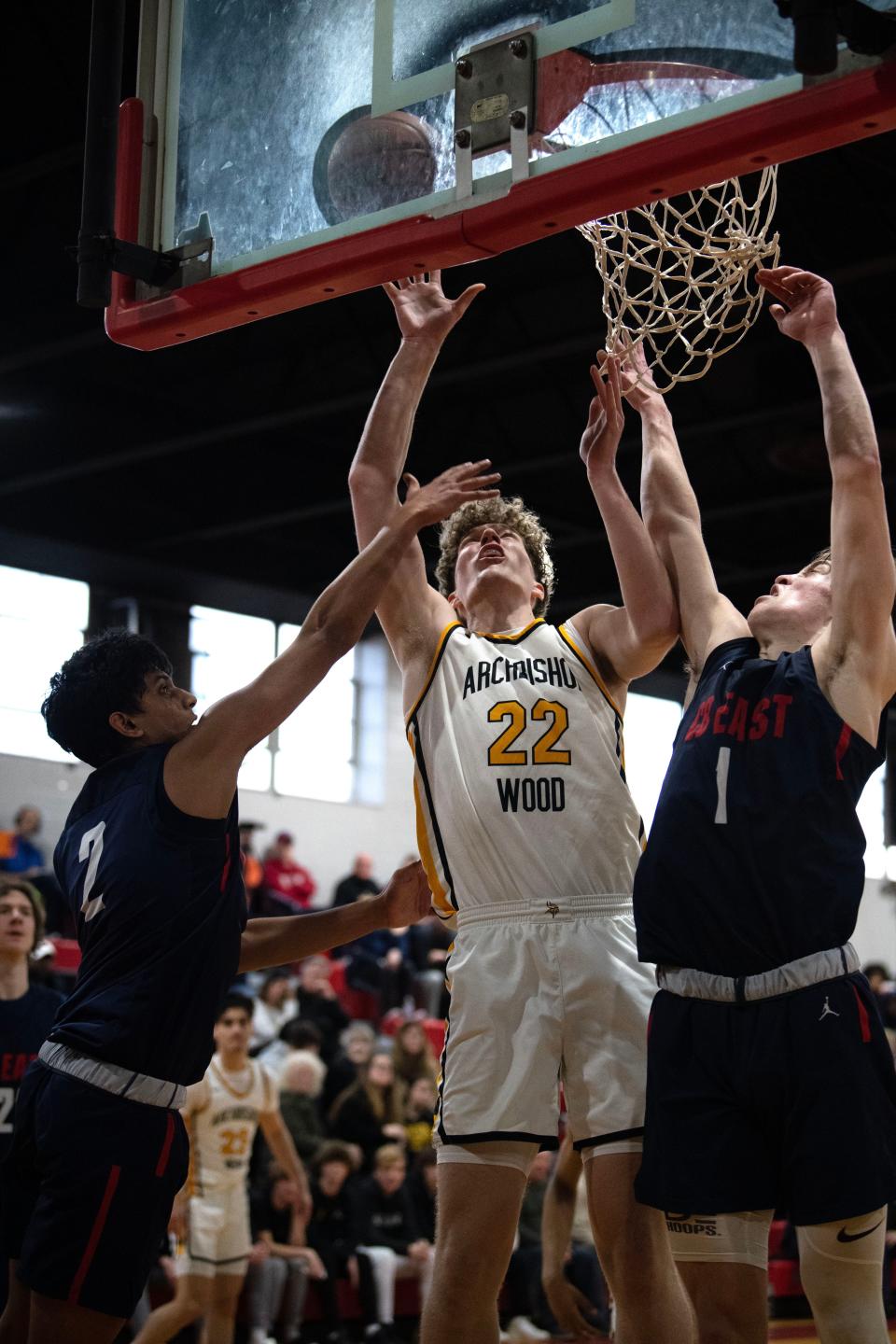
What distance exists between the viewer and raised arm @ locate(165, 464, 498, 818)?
3.80m

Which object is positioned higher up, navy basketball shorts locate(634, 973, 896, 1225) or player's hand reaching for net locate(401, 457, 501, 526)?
player's hand reaching for net locate(401, 457, 501, 526)

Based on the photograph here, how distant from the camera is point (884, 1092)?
3.39 meters

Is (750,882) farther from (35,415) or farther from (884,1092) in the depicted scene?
(35,415)

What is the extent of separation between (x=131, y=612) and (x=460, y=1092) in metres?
15.0

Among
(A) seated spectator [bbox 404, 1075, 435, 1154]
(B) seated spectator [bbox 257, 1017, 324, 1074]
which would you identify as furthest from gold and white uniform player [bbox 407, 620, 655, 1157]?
(A) seated spectator [bbox 404, 1075, 435, 1154]

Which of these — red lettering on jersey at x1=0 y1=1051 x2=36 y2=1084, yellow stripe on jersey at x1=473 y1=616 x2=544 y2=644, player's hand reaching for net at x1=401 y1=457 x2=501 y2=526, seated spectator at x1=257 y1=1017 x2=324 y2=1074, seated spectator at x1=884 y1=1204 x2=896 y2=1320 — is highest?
player's hand reaching for net at x1=401 y1=457 x2=501 y2=526

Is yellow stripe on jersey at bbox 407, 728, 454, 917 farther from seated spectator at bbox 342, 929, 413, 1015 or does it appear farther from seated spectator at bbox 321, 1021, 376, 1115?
seated spectator at bbox 342, 929, 413, 1015

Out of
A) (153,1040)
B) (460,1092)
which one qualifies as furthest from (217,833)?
(460,1092)

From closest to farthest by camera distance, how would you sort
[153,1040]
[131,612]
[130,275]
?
[153,1040] → [130,275] → [131,612]

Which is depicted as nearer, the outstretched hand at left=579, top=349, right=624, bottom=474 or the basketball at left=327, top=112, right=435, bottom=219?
the basketball at left=327, top=112, right=435, bottom=219

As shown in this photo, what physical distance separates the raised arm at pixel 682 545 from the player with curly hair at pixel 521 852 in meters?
0.08

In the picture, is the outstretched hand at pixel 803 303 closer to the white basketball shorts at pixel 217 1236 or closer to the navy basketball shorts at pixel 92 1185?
the navy basketball shorts at pixel 92 1185

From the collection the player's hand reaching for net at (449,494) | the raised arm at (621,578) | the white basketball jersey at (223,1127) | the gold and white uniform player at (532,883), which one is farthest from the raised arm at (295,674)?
the white basketball jersey at (223,1127)

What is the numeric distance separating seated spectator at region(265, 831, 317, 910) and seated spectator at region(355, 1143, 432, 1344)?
6233 millimetres
